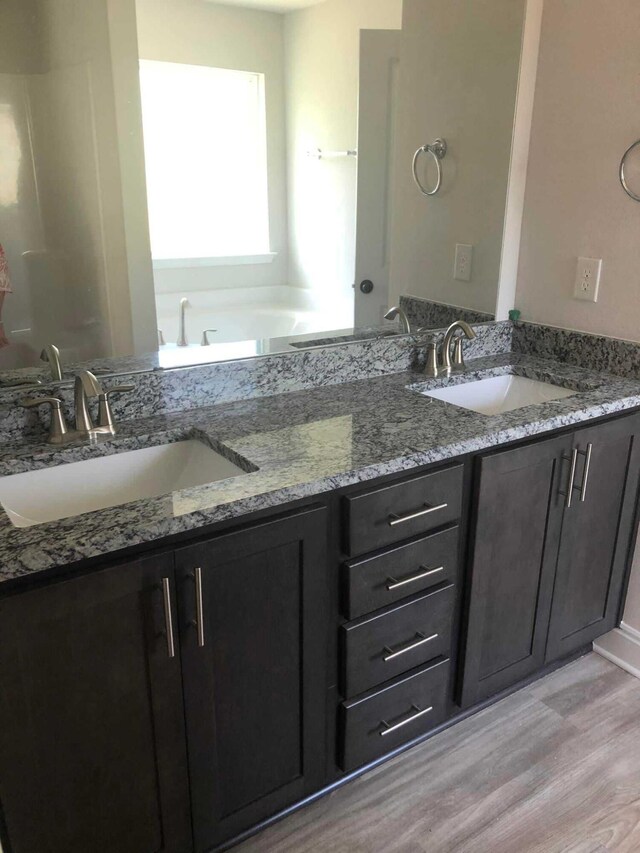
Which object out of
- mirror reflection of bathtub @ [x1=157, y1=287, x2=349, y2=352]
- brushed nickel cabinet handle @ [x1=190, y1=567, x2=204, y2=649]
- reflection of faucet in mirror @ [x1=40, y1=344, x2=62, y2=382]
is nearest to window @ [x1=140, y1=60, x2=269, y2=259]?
mirror reflection of bathtub @ [x1=157, y1=287, x2=349, y2=352]

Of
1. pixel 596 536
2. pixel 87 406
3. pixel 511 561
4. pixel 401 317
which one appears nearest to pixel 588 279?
pixel 401 317

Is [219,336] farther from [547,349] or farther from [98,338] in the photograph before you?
[547,349]

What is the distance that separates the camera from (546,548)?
5.97 feet

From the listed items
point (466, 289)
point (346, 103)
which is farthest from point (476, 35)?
point (466, 289)

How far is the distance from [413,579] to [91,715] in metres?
0.73

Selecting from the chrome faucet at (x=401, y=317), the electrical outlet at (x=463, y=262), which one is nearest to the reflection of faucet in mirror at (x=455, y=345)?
the chrome faucet at (x=401, y=317)

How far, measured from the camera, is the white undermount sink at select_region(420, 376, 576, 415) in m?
2.05

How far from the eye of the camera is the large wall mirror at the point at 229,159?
1.41 metres

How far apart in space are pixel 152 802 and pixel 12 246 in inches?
44.9

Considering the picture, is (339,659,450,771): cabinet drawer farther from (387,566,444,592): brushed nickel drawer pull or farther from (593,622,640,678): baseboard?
(593,622,640,678): baseboard

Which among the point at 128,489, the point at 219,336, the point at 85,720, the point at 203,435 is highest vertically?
the point at 219,336

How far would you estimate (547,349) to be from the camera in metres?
2.25

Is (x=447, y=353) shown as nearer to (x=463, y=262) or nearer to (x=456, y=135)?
(x=463, y=262)

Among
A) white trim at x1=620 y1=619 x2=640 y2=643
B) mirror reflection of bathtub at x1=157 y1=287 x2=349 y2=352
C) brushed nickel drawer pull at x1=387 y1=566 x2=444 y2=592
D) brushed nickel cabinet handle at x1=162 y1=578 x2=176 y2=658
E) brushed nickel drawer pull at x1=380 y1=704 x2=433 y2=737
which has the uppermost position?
mirror reflection of bathtub at x1=157 y1=287 x2=349 y2=352
